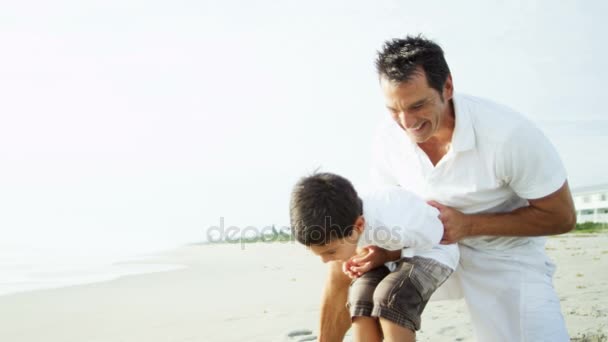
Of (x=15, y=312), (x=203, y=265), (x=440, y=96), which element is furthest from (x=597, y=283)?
(x=203, y=265)

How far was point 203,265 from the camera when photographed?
12953mm

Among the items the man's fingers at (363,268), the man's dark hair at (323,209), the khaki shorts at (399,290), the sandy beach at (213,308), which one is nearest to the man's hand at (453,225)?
the khaki shorts at (399,290)

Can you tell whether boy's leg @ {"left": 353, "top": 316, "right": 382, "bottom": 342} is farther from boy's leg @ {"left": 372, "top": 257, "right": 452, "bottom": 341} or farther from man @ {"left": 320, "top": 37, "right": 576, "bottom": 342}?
man @ {"left": 320, "top": 37, "right": 576, "bottom": 342}

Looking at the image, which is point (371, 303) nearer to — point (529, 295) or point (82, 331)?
point (529, 295)

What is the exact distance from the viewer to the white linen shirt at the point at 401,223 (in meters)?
3.19

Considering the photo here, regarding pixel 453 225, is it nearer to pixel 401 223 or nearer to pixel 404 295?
pixel 401 223

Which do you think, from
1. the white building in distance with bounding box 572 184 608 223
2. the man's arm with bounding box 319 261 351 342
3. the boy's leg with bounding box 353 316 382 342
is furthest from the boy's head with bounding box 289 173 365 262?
the white building in distance with bounding box 572 184 608 223

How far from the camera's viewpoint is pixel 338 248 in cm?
317

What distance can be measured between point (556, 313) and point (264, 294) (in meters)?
5.32

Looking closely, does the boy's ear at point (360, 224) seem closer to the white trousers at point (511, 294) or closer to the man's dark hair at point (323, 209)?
the man's dark hair at point (323, 209)

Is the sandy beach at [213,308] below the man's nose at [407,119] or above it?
below

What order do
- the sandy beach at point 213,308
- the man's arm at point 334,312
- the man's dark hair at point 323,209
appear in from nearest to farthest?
the man's dark hair at point 323,209
the man's arm at point 334,312
the sandy beach at point 213,308

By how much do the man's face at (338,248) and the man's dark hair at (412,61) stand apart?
800 mm

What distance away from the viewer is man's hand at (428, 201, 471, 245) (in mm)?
3361
